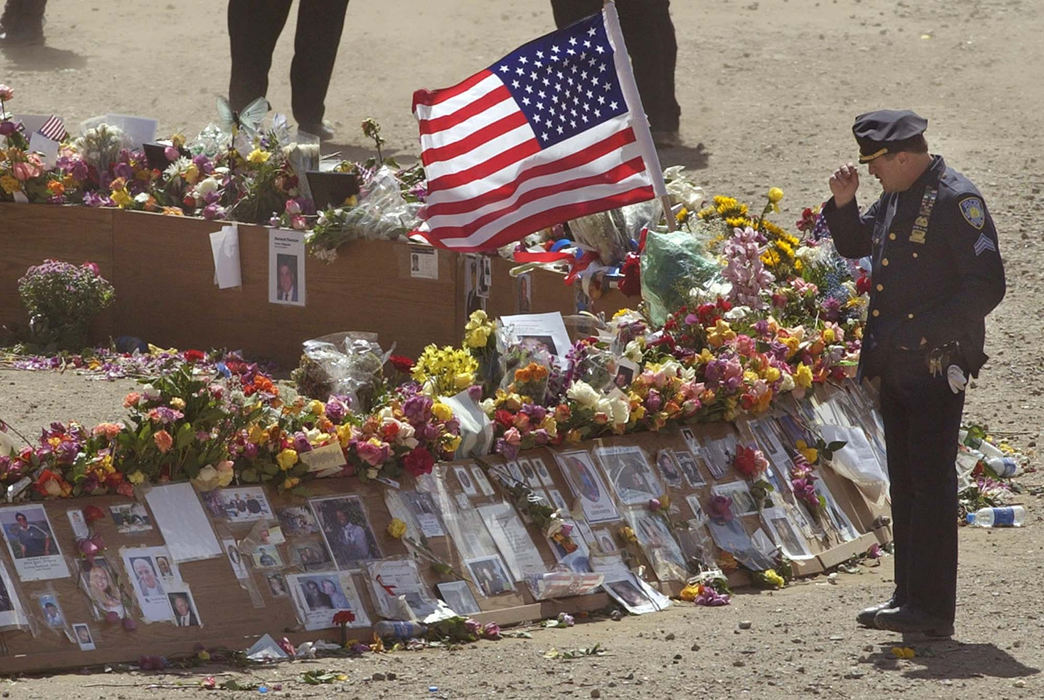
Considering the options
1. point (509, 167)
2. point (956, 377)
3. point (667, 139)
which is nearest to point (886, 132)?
point (956, 377)

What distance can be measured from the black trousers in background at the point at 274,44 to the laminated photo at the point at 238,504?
1085 centimetres

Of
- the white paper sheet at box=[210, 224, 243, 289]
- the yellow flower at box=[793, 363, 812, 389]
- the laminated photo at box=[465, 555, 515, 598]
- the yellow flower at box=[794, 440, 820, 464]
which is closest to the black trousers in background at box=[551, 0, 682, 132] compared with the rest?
the white paper sheet at box=[210, 224, 243, 289]

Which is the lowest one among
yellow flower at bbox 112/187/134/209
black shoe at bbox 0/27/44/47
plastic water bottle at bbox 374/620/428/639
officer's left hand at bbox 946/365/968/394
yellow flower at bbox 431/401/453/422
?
plastic water bottle at bbox 374/620/428/639

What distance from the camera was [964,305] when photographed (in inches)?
234

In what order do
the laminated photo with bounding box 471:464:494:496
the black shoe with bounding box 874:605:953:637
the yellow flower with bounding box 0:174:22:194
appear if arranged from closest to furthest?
the black shoe with bounding box 874:605:953:637
the laminated photo with bounding box 471:464:494:496
the yellow flower with bounding box 0:174:22:194

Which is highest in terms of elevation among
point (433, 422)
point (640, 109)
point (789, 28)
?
point (789, 28)

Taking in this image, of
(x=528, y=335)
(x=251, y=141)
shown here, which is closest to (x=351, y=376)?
(x=528, y=335)

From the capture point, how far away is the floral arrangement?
1070 cm

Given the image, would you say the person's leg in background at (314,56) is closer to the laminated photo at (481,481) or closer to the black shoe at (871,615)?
the laminated photo at (481,481)

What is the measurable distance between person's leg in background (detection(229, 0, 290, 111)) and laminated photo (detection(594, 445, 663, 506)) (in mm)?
10298

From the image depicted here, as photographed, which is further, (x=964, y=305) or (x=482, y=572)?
(x=482, y=572)

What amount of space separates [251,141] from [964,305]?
19.3ft

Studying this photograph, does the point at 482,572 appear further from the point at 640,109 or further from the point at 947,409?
the point at 640,109

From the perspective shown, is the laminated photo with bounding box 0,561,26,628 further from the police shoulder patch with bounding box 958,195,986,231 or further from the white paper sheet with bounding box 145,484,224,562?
the police shoulder patch with bounding box 958,195,986,231
